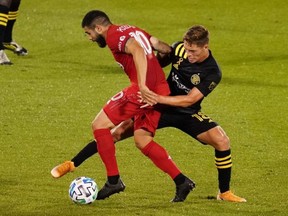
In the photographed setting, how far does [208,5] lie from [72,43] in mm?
4877

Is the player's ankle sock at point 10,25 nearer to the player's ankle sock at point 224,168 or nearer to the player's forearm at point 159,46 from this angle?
the player's forearm at point 159,46

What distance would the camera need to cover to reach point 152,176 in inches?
505

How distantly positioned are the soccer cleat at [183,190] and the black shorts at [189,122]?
20.7 inches

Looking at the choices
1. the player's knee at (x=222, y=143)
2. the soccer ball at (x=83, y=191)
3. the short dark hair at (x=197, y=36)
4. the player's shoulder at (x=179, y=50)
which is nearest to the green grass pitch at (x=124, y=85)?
the soccer ball at (x=83, y=191)

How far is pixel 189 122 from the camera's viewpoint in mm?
11516

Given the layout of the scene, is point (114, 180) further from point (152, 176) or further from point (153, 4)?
point (153, 4)

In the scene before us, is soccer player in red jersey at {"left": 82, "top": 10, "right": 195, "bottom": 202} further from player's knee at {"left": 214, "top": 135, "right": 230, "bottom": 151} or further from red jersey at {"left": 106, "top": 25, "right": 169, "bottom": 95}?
player's knee at {"left": 214, "top": 135, "right": 230, "bottom": 151}

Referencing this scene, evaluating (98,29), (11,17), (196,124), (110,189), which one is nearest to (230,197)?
(196,124)

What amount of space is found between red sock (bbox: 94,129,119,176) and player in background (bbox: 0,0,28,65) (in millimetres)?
7728

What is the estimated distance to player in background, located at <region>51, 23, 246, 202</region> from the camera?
11.3 metres

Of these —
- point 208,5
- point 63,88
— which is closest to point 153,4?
point 208,5

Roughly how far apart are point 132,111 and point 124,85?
22.8 ft

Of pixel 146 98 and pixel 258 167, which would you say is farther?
pixel 258 167

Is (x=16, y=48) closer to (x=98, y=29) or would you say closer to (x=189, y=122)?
(x=98, y=29)
